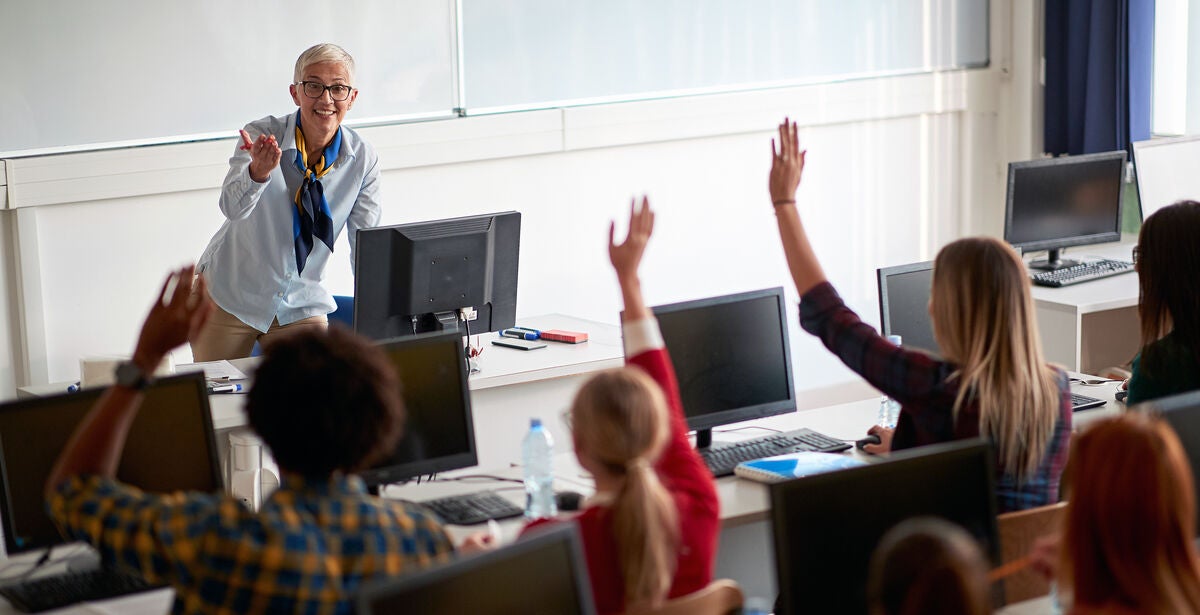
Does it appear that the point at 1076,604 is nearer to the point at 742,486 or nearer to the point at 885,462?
the point at 885,462

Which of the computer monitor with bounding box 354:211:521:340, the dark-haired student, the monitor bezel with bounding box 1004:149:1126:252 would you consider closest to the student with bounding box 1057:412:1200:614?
the dark-haired student

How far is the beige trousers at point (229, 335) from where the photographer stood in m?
4.20

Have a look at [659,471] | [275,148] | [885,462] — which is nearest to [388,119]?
[275,148]

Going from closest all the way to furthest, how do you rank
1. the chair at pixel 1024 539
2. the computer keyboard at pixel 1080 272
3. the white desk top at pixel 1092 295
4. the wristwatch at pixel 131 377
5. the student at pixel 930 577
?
the student at pixel 930 577 < the wristwatch at pixel 131 377 < the chair at pixel 1024 539 < the white desk top at pixel 1092 295 < the computer keyboard at pixel 1080 272

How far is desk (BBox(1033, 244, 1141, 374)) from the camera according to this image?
16.4 feet

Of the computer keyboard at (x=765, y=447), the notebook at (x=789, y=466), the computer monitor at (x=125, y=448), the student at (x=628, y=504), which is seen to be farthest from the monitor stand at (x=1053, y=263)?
the computer monitor at (x=125, y=448)

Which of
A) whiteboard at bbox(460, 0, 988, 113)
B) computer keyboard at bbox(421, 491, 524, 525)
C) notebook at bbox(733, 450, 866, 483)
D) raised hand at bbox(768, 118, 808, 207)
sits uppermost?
whiteboard at bbox(460, 0, 988, 113)

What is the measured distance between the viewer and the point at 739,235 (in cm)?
616

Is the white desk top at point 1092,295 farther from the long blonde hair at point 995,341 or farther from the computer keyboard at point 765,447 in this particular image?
the long blonde hair at point 995,341

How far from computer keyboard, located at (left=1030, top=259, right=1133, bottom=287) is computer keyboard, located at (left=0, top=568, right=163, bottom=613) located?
147 inches

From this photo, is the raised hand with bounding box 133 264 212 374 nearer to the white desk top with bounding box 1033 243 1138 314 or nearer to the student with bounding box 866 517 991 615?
the student with bounding box 866 517 991 615

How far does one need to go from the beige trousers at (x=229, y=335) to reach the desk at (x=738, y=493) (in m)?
1.09

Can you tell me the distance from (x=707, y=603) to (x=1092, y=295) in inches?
137

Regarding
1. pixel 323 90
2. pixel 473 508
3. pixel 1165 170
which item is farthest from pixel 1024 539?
pixel 1165 170
